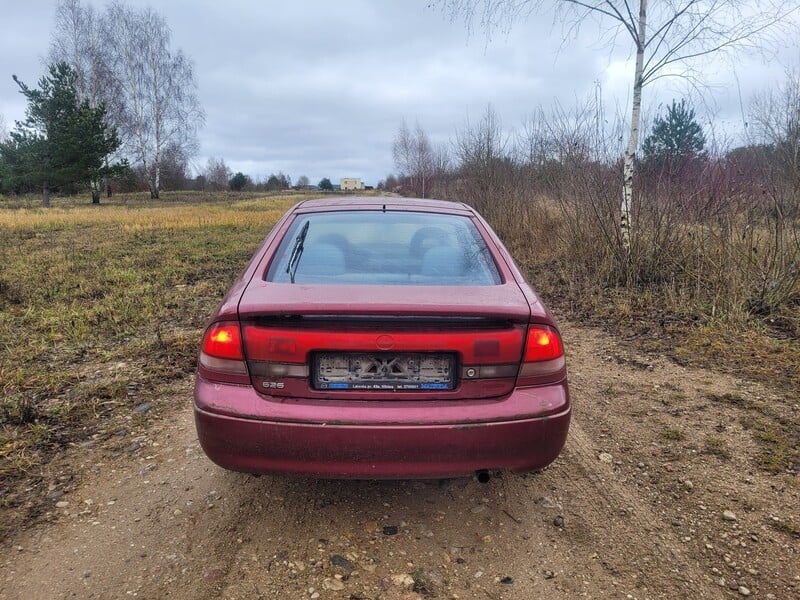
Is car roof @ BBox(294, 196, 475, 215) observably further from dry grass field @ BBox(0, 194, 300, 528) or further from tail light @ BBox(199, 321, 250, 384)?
dry grass field @ BBox(0, 194, 300, 528)

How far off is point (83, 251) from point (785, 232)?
12.3 meters

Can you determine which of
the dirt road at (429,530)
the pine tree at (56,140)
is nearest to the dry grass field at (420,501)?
the dirt road at (429,530)

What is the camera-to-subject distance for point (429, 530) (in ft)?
7.44

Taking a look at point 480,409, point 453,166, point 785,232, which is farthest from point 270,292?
point 453,166

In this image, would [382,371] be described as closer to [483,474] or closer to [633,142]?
[483,474]

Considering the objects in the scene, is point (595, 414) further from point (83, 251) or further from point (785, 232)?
point (83, 251)

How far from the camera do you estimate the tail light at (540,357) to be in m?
2.03

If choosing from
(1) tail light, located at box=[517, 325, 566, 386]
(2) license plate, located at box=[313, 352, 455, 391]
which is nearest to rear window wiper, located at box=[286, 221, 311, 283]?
(2) license plate, located at box=[313, 352, 455, 391]

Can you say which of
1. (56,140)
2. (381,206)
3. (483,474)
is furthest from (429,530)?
(56,140)

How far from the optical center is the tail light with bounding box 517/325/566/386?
2.03 meters

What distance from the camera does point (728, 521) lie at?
2289 millimetres

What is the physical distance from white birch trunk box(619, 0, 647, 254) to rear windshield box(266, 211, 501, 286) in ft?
15.0

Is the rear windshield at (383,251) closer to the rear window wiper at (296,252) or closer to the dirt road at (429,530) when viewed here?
the rear window wiper at (296,252)

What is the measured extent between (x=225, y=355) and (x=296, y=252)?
71 cm
